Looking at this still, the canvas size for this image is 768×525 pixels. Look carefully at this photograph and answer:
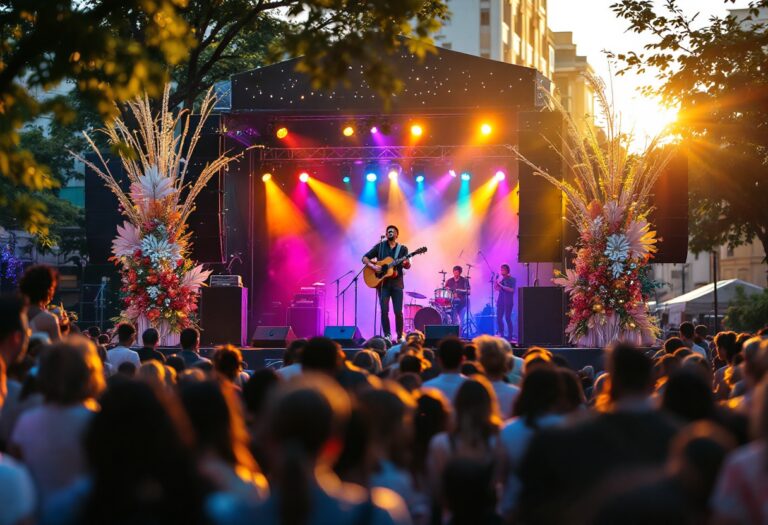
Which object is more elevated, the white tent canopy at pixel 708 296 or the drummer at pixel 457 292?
the drummer at pixel 457 292

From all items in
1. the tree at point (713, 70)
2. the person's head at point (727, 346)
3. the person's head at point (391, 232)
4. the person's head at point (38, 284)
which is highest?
the tree at point (713, 70)

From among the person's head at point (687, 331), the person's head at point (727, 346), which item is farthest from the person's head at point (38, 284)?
the person's head at point (687, 331)

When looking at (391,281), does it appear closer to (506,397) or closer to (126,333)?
(126,333)

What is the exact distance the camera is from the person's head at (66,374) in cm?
491

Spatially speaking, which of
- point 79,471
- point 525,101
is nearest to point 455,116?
point 525,101

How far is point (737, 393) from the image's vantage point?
7.76m

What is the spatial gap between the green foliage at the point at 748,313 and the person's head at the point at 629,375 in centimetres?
3131

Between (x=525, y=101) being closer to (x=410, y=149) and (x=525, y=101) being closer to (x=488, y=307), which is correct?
(x=410, y=149)

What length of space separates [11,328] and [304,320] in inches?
664

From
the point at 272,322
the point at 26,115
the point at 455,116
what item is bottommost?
the point at 272,322

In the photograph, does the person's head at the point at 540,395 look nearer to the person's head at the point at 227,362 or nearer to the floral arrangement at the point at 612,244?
the person's head at the point at 227,362

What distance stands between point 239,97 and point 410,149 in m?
4.94

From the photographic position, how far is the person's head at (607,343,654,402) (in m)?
5.04

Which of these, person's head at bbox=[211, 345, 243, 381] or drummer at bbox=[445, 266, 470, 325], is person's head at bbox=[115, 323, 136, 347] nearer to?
person's head at bbox=[211, 345, 243, 381]
